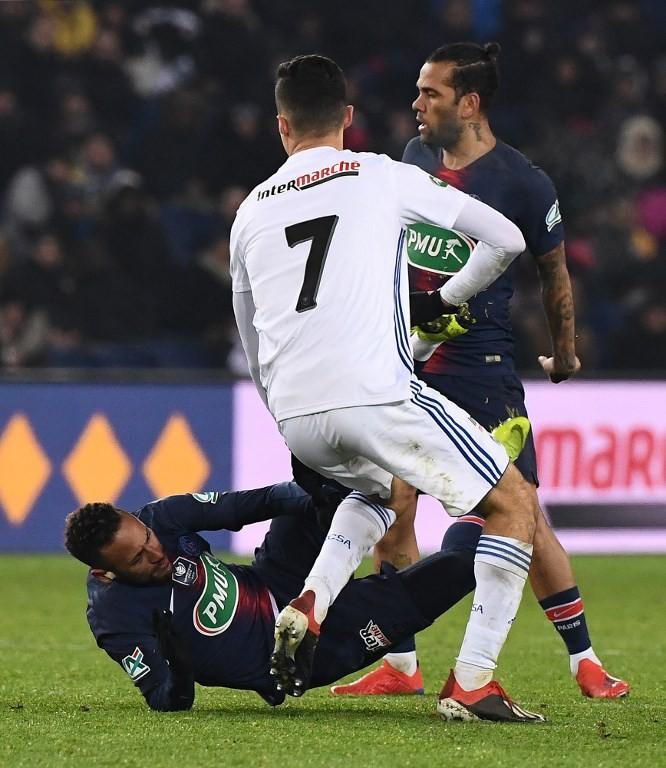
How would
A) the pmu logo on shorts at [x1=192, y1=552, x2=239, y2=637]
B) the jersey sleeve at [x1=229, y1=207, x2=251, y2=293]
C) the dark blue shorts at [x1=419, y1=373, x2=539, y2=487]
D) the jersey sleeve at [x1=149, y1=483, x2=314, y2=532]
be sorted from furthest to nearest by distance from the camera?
the dark blue shorts at [x1=419, y1=373, x2=539, y2=487] < the jersey sleeve at [x1=149, y1=483, x2=314, y2=532] < the pmu logo on shorts at [x1=192, y1=552, x2=239, y2=637] < the jersey sleeve at [x1=229, y1=207, x2=251, y2=293]

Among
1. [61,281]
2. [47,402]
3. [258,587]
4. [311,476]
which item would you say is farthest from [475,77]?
[61,281]

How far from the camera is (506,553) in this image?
4230 mm

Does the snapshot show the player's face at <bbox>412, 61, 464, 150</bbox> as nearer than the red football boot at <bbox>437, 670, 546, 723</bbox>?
No

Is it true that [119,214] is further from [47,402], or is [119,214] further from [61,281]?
[47,402]

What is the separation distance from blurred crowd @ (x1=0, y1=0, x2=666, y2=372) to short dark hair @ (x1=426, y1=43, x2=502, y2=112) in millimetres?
6213

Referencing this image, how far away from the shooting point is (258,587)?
15.2ft

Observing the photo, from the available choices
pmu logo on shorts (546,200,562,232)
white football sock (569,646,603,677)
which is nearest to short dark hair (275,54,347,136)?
pmu logo on shorts (546,200,562,232)

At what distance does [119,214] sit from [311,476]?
7.24m

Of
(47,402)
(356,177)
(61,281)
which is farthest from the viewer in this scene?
(61,281)

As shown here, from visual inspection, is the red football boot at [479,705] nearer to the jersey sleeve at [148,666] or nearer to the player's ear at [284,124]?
the jersey sleeve at [148,666]

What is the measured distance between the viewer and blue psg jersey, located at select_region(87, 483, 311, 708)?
4.38 meters

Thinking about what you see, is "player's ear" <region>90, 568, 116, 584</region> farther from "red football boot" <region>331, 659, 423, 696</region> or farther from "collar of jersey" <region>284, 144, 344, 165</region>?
"collar of jersey" <region>284, 144, 344, 165</region>

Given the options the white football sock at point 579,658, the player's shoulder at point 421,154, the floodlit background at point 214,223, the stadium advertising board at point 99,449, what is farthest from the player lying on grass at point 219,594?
the floodlit background at point 214,223

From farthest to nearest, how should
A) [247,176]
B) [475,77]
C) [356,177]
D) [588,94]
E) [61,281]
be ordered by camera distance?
[588,94] → [247,176] → [61,281] → [475,77] → [356,177]
